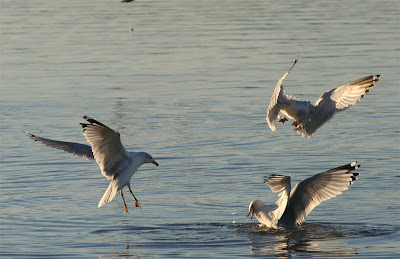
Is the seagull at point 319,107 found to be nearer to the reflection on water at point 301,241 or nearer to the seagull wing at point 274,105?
the seagull wing at point 274,105

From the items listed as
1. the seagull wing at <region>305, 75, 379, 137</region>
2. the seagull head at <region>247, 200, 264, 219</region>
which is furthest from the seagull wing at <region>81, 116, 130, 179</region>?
the seagull wing at <region>305, 75, 379, 137</region>

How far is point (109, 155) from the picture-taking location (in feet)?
35.8

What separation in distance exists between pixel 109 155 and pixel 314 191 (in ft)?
8.07

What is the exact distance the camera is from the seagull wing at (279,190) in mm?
10867

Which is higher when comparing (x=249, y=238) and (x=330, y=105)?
(x=330, y=105)

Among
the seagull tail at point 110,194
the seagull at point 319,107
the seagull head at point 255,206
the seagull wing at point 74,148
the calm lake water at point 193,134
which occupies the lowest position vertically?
the calm lake water at point 193,134

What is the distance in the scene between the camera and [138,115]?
17469mm

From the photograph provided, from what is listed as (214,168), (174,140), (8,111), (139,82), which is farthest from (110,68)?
(214,168)

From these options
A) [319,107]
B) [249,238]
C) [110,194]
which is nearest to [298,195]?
[249,238]

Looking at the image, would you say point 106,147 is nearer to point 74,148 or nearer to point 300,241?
point 74,148

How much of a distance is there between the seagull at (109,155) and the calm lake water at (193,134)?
52cm

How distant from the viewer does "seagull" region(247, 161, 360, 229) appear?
10891mm

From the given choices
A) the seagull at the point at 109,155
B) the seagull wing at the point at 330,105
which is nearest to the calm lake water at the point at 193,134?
the seagull at the point at 109,155

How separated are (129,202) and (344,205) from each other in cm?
281
